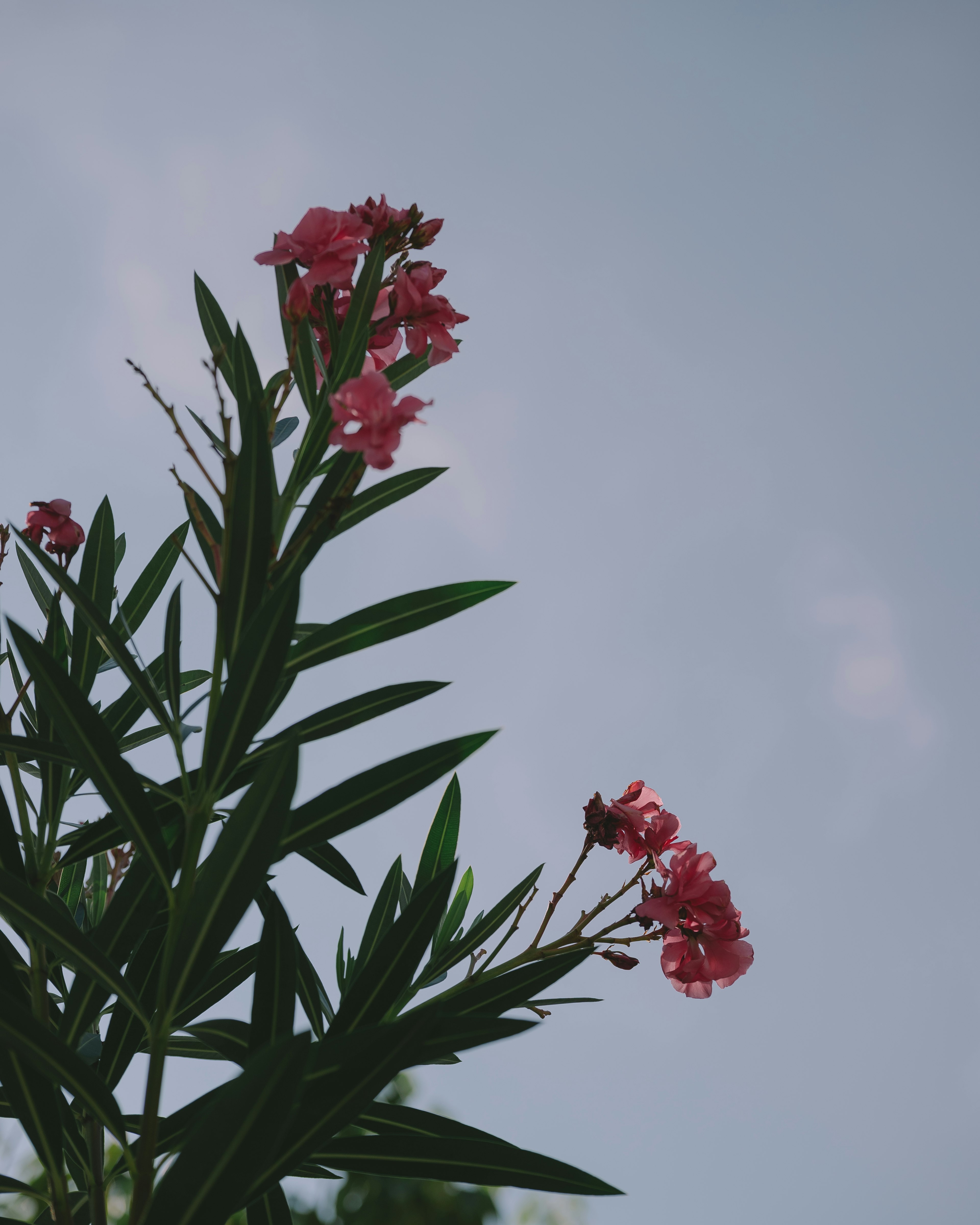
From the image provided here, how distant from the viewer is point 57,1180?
84 centimetres

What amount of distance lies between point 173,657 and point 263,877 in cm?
31

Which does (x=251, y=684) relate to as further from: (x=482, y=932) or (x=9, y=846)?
(x=482, y=932)

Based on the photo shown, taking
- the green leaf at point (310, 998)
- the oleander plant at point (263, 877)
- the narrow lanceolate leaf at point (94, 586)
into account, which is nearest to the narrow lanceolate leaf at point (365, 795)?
the oleander plant at point (263, 877)

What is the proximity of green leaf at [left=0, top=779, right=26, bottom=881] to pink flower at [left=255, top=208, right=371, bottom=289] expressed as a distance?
69cm

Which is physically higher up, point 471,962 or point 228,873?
point 471,962

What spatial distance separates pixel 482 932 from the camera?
1.25m

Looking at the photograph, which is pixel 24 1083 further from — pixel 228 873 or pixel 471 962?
pixel 471 962

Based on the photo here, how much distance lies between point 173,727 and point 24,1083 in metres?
0.37

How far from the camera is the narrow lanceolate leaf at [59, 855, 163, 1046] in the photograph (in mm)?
875

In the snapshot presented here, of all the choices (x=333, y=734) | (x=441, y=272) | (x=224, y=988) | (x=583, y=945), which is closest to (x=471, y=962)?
(x=583, y=945)

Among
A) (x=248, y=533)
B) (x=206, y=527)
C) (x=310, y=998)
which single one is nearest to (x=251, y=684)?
(x=248, y=533)

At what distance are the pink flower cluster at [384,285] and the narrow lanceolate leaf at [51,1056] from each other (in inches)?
27.8

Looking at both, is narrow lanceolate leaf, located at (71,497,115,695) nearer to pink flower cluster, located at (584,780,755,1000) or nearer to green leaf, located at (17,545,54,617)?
green leaf, located at (17,545,54,617)

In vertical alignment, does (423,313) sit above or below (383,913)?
above
